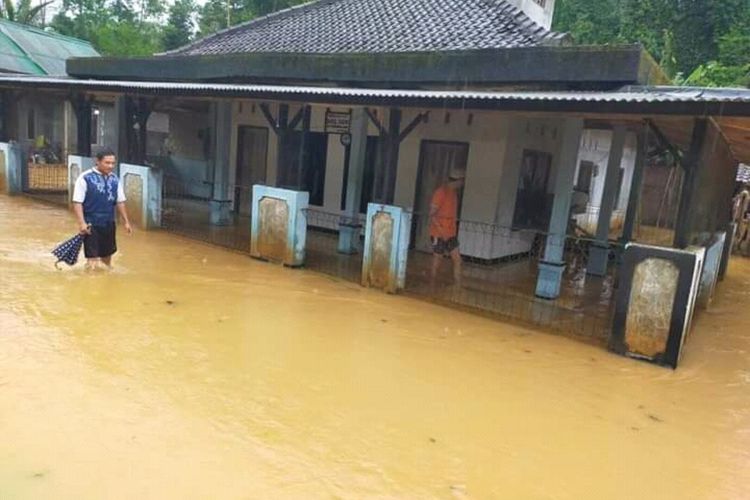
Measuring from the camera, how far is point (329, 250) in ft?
33.4

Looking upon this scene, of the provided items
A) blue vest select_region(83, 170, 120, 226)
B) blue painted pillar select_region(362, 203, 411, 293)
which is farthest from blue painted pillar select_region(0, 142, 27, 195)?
blue painted pillar select_region(362, 203, 411, 293)

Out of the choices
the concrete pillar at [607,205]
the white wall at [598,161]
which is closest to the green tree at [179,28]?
the white wall at [598,161]

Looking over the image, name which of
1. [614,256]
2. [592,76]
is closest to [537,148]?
[592,76]

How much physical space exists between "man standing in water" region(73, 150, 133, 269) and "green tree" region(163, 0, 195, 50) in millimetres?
24131

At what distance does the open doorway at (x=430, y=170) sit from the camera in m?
9.73

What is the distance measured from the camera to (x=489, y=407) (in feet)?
14.4

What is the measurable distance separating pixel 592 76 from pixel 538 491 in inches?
257

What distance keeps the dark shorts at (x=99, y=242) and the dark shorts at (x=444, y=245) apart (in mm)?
4328

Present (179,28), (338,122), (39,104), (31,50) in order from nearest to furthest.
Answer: (338,122) → (31,50) → (39,104) → (179,28)

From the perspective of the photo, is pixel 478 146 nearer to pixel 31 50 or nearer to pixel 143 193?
pixel 143 193

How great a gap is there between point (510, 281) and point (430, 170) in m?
2.56

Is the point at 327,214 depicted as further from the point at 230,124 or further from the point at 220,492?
the point at 220,492

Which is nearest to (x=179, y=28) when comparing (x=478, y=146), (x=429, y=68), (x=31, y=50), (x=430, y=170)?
(x=31, y=50)

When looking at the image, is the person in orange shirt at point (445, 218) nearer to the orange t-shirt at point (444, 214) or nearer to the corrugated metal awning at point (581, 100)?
the orange t-shirt at point (444, 214)
